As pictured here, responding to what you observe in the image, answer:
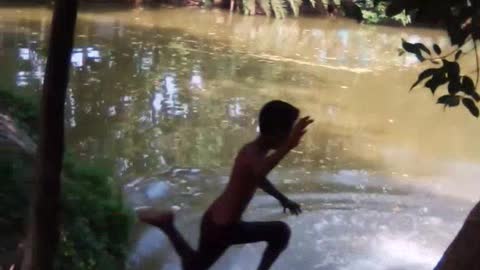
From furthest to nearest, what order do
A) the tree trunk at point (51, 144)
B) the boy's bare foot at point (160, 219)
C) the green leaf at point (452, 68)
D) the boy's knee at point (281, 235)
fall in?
the boy's knee at point (281, 235) < the boy's bare foot at point (160, 219) < the green leaf at point (452, 68) < the tree trunk at point (51, 144)

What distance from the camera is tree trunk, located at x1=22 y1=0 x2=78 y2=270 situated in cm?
218

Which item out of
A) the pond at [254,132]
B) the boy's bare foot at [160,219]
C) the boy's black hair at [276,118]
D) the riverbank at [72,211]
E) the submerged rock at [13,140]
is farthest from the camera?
the pond at [254,132]

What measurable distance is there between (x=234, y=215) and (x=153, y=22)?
14.7 m

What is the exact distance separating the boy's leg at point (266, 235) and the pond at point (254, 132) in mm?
1598

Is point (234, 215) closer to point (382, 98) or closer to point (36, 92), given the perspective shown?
point (36, 92)

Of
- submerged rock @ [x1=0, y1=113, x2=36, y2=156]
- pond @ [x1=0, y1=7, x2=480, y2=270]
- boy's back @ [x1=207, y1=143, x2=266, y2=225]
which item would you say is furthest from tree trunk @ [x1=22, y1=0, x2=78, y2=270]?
pond @ [x1=0, y1=7, x2=480, y2=270]

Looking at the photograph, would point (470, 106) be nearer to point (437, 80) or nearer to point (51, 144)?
point (437, 80)

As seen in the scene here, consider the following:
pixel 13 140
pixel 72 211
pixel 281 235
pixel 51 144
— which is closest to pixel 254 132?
pixel 13 140

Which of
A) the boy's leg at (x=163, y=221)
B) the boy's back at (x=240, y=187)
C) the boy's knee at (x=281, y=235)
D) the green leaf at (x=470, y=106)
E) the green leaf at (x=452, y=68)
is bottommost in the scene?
the boy's knee at (x=281, y=235)

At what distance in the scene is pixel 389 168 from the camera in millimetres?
8070

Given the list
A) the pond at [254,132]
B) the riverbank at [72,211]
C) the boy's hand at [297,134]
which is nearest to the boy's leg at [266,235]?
the boy's hand at [297,134]

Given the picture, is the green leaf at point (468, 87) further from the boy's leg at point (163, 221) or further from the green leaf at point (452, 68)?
the boy's leg at point (163, 221)

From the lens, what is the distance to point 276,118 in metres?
3.15

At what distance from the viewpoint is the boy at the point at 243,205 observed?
124 inches
